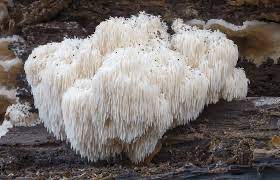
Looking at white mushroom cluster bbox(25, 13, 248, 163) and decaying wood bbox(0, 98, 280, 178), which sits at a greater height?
white mushroom cluster bbox(25, 13, 248, 163)

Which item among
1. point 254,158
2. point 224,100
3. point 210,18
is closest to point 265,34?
point 210,18

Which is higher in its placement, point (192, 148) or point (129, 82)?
point (129, 82)

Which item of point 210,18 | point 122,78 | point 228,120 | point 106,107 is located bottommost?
point 228,120

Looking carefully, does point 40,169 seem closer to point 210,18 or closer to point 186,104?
point 186,104

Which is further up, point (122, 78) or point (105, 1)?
point (105, 1)
